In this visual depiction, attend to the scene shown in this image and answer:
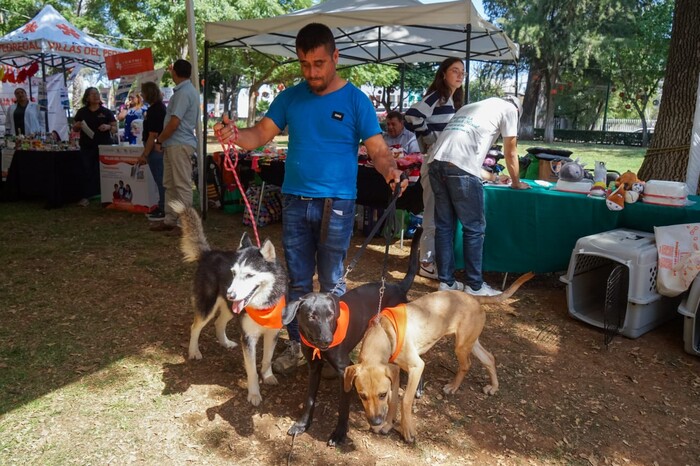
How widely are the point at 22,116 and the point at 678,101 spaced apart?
11728 millimetres

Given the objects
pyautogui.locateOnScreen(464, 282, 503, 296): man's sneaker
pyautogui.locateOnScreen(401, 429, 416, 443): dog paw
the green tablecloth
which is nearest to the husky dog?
pyautogui.locateOnScreen(401, 429, 416, 443): dog paw

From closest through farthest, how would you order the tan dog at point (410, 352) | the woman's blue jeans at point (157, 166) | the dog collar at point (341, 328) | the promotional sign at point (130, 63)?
the tan dog at point (410, 352), the dog collar at point (341, 328), the woman's blue jeans at point (157, 166), the promotional sign at point (130, 63)

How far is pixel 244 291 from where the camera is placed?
2541 millimetres

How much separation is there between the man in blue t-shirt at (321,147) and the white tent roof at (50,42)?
10851 mm

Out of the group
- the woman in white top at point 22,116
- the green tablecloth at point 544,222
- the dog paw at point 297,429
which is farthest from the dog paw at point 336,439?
the woman in white top at point 22,116

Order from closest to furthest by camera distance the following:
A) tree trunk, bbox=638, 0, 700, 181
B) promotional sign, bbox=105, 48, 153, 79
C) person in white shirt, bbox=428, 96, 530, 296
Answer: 1. person in white shirt, bbox=428, 96, 530, 296
2. tree trunk, bbox=638, 0, 700, 181
3. promotional sign, bbox=105, 48, 153, 79

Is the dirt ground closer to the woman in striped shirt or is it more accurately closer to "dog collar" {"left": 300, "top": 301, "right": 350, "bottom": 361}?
"dog collar" {"left": 300, "top": 301, "right": 350, "bottom": 361}

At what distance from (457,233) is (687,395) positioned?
7.88 ft

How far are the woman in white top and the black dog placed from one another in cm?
1062

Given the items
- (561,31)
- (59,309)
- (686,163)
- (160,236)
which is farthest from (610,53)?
(59,309)

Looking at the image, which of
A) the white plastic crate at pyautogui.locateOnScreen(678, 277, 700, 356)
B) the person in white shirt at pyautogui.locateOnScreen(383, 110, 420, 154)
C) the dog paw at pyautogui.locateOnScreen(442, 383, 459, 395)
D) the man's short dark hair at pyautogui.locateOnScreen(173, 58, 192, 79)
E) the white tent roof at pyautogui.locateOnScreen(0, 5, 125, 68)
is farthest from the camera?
the white tent roof at pyautogui.locateOnScreen(0, 5, 125, 68)

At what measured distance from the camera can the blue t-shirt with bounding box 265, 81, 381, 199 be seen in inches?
103

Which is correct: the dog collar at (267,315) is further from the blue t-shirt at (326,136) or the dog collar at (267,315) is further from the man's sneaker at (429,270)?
the man's sneaker at (429,270)

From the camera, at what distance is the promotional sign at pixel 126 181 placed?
7.87 metres
